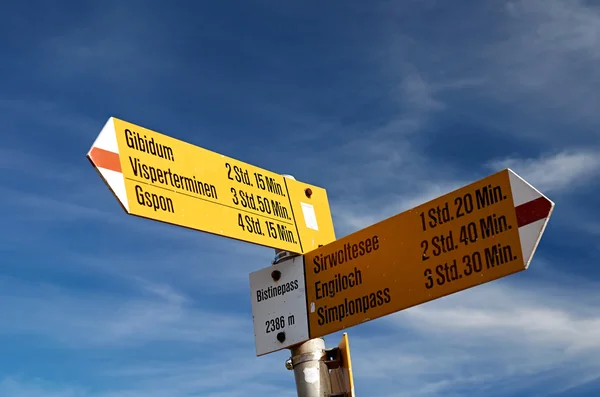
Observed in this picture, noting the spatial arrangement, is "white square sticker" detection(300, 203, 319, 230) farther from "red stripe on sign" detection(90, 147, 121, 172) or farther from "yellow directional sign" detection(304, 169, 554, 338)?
"red stripe on sign" detection(90, 147, 121, 172)

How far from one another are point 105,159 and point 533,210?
2707mm

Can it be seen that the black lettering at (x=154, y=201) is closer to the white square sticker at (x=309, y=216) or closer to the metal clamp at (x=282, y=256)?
the metal clamp at (x=282, y=256)

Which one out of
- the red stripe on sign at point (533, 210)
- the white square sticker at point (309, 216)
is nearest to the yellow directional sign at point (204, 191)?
the white square sticker at point (309, 216)

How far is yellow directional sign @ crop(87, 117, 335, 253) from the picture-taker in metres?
5.03

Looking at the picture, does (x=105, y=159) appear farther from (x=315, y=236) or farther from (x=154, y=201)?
(x=315, y=236)

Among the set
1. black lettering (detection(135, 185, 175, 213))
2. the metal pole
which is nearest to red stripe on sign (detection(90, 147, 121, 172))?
black lettering (detection(135, 185, 175, 213))

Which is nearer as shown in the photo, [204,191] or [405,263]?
[405,263]

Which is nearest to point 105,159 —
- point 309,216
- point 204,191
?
point 204,191

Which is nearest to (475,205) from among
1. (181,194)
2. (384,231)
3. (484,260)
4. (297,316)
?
(484,260)

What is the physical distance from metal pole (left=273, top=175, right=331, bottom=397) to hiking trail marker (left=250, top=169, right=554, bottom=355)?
0.10 metres

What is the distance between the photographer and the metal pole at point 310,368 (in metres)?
5.48

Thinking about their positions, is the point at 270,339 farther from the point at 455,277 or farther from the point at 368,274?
the point at 455,277

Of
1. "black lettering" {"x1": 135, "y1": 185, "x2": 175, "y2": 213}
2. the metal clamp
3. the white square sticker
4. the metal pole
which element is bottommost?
the metal pole

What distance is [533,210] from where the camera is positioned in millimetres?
4570
